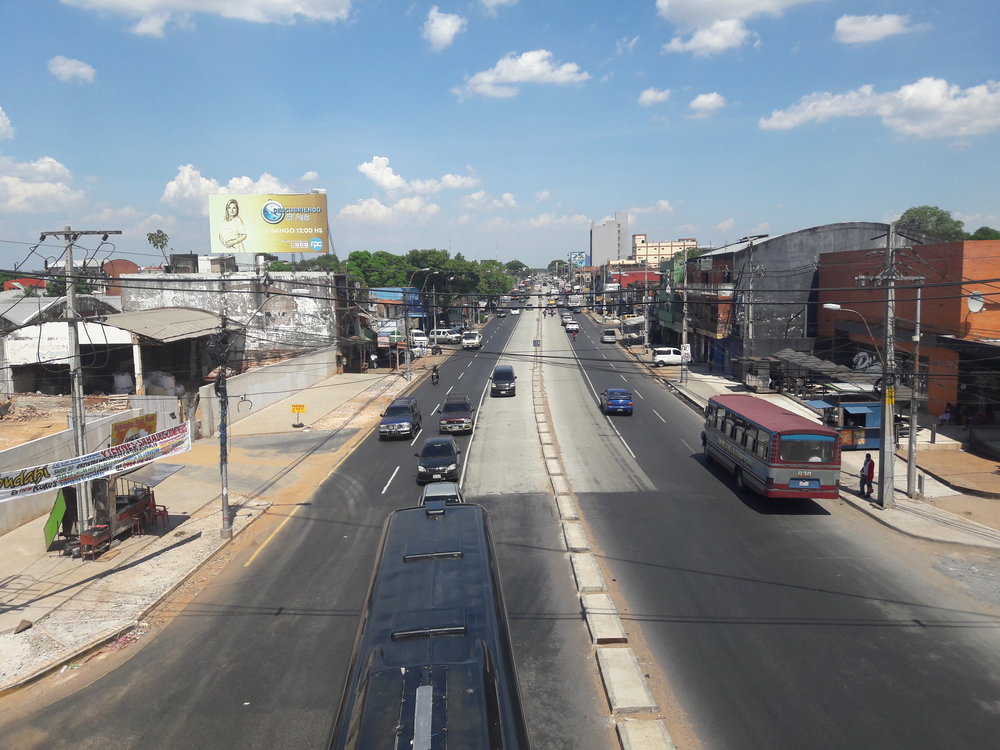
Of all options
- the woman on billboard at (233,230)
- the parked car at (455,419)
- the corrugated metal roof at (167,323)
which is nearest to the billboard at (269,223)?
the woman on billboard at (233,230)

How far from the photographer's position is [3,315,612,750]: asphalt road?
10.4 meters

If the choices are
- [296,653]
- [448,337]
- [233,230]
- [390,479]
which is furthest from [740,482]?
[448,337]

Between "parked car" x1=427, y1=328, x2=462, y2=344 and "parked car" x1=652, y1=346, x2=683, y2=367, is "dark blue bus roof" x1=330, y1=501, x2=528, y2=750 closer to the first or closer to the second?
"parked car" x1=652, y1=346, x2=683, y2=367

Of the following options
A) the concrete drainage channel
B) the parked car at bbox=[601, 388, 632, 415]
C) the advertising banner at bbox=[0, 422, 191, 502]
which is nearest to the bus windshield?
the concrete drainage channel

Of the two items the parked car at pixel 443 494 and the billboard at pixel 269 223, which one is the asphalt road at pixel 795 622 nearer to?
the parked car at pixel 443 494

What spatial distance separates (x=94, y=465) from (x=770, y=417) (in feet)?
62.5

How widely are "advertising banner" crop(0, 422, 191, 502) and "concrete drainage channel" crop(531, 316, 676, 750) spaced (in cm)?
1118

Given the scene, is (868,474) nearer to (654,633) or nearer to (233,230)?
(654,633)

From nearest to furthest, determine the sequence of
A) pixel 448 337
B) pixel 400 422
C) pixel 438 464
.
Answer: pixel 438 464 < pixel 400 422 < pixel 448 337

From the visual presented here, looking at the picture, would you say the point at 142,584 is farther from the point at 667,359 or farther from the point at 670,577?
Result: the point at 667,359

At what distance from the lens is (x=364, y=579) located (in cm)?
1628

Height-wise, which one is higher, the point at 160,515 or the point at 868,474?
the point at 868,474

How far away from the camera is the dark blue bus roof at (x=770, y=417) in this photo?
1991cm

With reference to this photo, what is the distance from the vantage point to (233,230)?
62.2 metres
